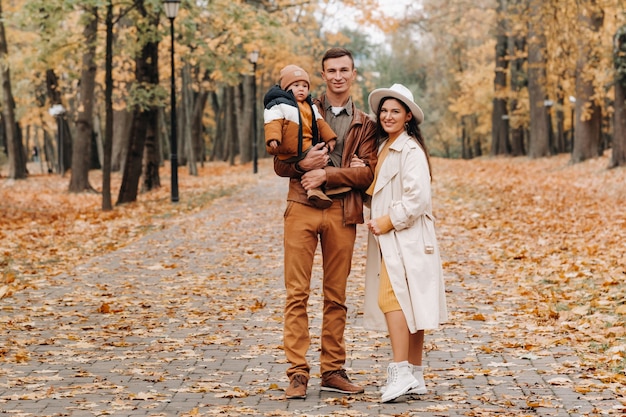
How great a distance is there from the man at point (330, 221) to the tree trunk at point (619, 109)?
20.7m

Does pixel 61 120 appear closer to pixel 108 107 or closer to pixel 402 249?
pixel 108 107

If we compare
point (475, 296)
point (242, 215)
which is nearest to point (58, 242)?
point (242, 215)

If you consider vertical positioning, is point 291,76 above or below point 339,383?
above

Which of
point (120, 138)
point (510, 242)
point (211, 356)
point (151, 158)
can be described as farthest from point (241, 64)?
point (211, 356)

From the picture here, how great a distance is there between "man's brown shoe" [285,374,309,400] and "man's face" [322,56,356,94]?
1856 mm

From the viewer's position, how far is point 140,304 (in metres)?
10.1

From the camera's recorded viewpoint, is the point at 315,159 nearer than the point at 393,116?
Yes

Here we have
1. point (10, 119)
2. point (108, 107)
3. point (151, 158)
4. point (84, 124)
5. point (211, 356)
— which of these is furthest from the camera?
point (10, 119)

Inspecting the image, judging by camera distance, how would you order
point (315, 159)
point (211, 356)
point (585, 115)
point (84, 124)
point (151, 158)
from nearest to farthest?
point (315, 159) → point (211, 356) → point (151, 158) → point (84, 124) → point (585, 115)

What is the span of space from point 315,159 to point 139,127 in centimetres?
1883

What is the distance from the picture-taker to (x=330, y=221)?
6.08m

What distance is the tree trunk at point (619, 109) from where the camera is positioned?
25.6 meters

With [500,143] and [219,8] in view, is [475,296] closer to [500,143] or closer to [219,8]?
[219,8]

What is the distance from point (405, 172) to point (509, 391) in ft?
5.23
